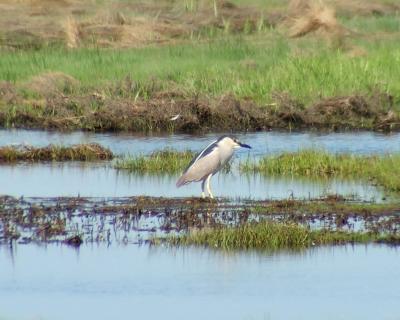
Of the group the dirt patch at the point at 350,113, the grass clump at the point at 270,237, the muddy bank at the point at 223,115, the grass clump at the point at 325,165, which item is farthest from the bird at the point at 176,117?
the grass clump at the point at 270,237

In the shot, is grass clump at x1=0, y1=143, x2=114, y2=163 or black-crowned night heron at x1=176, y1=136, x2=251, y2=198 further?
grass clump at x1=0, y1=143, x2=114, y2=163

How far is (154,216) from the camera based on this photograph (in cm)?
1409

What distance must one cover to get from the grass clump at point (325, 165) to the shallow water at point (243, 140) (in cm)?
162

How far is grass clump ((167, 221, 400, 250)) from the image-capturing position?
12797 millimetres

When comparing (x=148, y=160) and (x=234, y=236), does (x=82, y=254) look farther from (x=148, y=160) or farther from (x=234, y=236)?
(x=148, y=160)

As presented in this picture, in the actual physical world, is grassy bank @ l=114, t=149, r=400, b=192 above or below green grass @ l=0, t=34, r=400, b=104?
below

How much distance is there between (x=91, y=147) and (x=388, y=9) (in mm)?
12815

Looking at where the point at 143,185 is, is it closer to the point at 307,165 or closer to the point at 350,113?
the point at 307,165

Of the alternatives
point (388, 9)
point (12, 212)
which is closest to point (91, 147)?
point (12, 212)

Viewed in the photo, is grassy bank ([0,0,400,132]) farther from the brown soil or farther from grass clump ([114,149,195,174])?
grass clump ([114,149,195,174])

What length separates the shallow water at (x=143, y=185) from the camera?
51.0 feet

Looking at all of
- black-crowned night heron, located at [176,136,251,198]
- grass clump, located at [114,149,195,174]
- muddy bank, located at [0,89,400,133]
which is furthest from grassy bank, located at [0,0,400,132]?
black-crowned night heron, located at [176,136,251,198]

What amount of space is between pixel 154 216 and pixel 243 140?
6.21 m

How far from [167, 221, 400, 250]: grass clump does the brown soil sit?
26.6 feet
